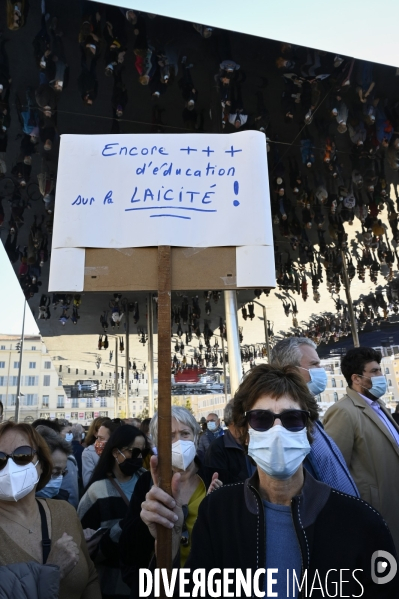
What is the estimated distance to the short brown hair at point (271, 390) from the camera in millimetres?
1892

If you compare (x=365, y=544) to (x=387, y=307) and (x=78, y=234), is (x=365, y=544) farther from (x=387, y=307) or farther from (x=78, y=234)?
(x=387, y=307)

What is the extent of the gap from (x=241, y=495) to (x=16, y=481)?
4.11 ft

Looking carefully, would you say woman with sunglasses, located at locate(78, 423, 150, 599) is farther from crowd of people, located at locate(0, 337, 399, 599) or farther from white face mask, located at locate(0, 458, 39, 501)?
white face mask, located at locate(0, 458, 39, 501)

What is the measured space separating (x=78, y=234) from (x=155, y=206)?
14.5 inches

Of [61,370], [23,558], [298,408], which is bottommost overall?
[23,558]

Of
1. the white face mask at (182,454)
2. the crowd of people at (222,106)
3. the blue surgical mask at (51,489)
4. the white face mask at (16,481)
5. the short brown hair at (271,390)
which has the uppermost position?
the crowd of people at (222,106)

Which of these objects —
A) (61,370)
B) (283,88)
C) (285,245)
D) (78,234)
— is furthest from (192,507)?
(61,370)

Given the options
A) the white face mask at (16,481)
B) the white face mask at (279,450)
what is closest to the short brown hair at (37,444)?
the white face mask at (16,481)

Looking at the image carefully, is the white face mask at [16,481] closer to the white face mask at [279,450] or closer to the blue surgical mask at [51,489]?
the blue surgical mask at [51,489]

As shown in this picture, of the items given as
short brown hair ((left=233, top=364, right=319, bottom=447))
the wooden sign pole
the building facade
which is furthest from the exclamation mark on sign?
the building facade

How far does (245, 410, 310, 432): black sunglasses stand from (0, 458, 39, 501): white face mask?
4.22 feet

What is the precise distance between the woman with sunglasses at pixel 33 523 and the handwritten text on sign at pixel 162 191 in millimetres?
1130

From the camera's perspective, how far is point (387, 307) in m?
16.4

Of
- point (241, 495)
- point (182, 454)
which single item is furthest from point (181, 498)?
point (241, 495)
